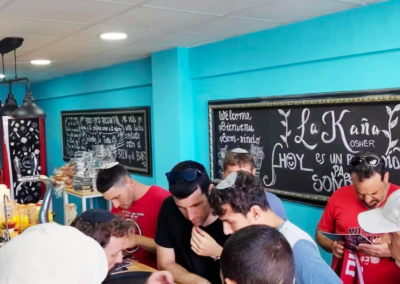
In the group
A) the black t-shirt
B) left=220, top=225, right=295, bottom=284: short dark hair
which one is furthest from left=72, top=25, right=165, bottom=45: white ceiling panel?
left=220, top=225, right=295, bottom=284: short dark hair

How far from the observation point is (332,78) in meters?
2.86

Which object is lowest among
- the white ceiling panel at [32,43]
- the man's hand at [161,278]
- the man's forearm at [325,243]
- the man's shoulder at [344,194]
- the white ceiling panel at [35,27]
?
the man's forearm at [325,243]

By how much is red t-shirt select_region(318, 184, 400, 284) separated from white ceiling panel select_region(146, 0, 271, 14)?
1173mm

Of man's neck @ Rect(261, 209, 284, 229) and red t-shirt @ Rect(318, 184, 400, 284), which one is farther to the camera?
red t-shirt @ Rect(318, 184, 400, 284)

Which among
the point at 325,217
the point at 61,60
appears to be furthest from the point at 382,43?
the point at 61,60

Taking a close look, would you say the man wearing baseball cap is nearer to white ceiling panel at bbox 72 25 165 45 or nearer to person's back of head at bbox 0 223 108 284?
person's back of head at bbox 0 223 108 284

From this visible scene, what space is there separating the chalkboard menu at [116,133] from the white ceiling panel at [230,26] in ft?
5.21

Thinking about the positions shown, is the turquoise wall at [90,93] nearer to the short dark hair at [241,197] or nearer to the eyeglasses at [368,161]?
the eyeglasses at [368,161]

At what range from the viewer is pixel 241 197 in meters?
1.59

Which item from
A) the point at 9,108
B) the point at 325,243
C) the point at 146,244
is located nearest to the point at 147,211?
the point at 146,244

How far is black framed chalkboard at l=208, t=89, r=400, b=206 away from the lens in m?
2.62

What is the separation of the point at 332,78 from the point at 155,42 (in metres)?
1.52

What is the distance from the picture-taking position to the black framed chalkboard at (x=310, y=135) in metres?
2.62

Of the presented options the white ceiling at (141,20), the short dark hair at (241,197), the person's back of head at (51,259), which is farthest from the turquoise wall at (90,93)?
the person's back of head at (51,259)
